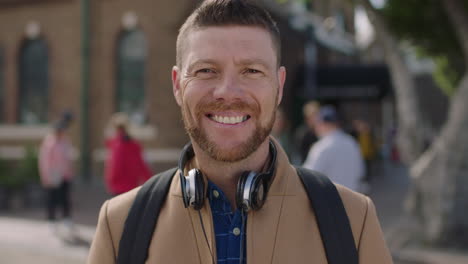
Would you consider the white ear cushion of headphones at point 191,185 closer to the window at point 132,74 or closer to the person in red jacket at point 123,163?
the person in red jacket at point 123,163

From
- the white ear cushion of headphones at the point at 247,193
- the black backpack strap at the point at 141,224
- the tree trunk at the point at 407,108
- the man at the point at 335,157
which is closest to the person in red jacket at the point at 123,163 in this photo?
the man at the point at 335,157

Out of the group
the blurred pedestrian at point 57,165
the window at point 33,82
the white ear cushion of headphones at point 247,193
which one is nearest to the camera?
the white ear cushion of headphones at point 247,193

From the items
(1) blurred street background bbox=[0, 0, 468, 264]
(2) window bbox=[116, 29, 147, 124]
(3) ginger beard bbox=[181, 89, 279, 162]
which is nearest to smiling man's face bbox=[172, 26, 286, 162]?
(3) ginger beard bbox=[181, 89, 279, 162]

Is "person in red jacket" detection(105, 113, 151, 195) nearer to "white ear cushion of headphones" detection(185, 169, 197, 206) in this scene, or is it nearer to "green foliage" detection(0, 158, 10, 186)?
"green foliage" detection(0, 158, 10, 186)

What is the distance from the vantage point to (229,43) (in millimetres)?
1481

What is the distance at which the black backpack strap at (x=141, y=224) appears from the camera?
151cm

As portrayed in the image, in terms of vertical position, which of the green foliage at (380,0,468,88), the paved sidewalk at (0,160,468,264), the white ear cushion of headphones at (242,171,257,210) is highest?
the green foliage at (380,0,468,88)

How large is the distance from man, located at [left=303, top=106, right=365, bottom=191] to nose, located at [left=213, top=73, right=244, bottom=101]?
3843 millimetres

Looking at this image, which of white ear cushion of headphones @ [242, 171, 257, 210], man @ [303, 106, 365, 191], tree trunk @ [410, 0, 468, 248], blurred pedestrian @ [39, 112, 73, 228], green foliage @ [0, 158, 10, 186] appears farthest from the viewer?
green foliage @ [0, 158, 10, 186]

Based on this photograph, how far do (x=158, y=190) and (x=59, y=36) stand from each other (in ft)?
48.7

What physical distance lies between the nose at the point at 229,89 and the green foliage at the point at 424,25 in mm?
8453

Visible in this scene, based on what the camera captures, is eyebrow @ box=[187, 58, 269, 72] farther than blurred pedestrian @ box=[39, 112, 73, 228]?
No

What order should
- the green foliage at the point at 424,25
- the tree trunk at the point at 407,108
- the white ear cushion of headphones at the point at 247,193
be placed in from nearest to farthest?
1. the white ear cushion of headphones at the point at 247,193
2. the tree trunk at the point at 407,108
3. the green foliage at the point at 424,25

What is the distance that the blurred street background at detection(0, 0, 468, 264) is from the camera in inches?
276
